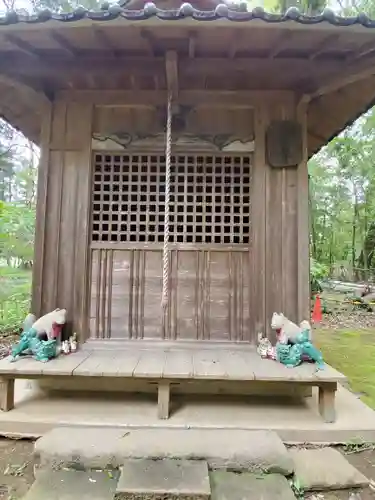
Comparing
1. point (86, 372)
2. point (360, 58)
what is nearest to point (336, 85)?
point (360, 58)

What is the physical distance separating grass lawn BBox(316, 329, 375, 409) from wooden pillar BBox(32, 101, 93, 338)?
10.7 feet

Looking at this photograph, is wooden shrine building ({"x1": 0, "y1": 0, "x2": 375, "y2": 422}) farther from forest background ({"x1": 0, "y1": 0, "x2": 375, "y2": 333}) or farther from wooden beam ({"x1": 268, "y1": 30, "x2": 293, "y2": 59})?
forest background ({"x1": 0, "y1": 0, "x2": 375, "y2": 333})

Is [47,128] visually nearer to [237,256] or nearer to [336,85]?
[237,256]

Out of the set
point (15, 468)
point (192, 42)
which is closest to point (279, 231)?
point (192, 42)

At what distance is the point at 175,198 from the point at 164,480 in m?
2.50

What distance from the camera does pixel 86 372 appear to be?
280 centimetres

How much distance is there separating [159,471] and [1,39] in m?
3.21

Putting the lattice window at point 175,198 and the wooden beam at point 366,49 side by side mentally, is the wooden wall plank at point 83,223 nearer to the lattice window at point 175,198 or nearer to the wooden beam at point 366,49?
the lattice window at point 175,198

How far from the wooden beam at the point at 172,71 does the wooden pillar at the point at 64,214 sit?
90 cm

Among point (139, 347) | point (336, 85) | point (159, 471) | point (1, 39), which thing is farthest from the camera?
point (139, 347)

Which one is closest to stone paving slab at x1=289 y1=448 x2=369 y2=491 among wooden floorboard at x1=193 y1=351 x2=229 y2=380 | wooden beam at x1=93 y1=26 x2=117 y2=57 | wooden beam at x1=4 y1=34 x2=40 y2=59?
wooden floorboard at x1=193 y1=351 x2=229 y2=380

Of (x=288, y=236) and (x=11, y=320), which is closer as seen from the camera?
(x=288, y=236)

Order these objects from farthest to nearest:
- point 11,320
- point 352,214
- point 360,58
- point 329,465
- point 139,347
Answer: point 352,214 < point 11,320 < point 139,347 < point 360,58 < point 329,465

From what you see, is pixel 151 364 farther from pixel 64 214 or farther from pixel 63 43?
pixel 63 43
